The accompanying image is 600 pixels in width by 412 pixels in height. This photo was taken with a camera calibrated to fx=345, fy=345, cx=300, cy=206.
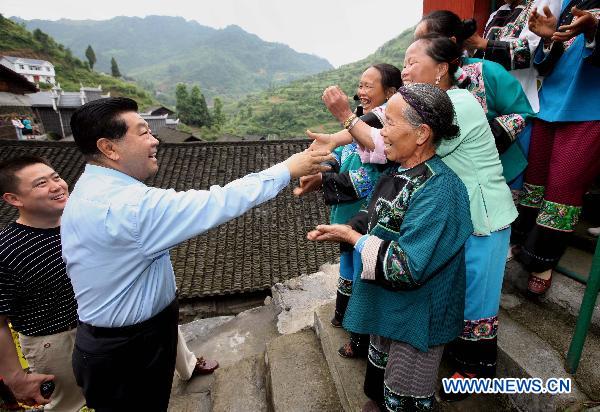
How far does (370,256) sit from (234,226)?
473 inches

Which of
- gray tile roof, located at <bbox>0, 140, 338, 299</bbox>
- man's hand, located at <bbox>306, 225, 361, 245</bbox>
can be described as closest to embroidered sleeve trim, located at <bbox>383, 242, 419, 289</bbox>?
man's hand, located at <bbox>306, 225, 361, 245</bbox>

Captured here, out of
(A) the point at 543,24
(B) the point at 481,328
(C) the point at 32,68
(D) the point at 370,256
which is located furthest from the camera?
(C) the point at 32,68

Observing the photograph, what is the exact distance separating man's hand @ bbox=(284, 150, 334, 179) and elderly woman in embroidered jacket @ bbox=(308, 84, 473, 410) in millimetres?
431

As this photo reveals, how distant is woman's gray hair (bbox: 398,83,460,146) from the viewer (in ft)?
5.23

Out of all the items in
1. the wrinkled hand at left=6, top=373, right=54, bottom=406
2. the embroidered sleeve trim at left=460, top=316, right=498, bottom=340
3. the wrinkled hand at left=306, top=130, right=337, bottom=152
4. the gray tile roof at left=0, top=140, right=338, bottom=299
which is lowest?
the gray tile roof at left=0, top=140, right=338, bottom=299

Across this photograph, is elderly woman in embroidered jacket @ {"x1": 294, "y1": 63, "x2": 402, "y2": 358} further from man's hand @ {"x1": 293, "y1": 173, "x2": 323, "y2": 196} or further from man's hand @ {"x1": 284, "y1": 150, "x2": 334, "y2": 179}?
man's hand @ {"x1": 284, "y1": 150, "x2": 334, "y2": 179}

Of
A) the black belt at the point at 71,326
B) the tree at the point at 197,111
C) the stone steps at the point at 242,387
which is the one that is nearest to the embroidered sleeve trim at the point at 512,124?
the stone steps at the point at 242,387

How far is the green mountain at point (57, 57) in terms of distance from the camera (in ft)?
184

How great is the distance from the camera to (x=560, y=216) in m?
2.37

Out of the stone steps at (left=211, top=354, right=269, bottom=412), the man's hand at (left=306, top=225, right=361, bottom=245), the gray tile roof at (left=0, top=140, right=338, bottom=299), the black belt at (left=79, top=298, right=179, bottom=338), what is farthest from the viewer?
the gray tile roof at (left=0, top=140, right=338, bottom=299)

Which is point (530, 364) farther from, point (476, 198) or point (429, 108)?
point (429, 108)

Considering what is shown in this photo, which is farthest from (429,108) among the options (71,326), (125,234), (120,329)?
(71,326)

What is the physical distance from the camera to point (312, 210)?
549 inches

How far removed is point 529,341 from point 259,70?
616 feet
